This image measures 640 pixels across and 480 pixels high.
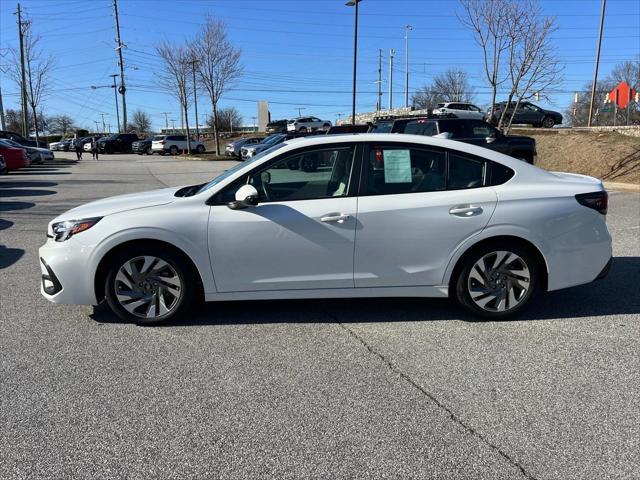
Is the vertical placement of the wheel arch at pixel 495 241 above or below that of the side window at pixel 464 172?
below

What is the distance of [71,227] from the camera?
4.29 meters

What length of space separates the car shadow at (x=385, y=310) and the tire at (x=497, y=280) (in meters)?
0.16

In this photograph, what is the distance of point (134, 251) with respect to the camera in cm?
423

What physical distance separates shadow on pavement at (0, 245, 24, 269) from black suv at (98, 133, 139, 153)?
43892mm

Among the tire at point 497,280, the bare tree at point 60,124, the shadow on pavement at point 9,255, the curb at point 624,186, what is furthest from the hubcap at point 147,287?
the bare tree at point 60,124

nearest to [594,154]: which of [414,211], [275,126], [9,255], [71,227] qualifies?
[414,211]

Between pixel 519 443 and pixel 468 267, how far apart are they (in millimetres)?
1833

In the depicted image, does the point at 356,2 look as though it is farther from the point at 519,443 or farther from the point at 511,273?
the point at 519,443

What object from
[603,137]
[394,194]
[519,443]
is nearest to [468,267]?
[394,194]

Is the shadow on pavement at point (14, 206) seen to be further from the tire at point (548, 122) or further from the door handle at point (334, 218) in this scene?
the tire at point (548, 122)

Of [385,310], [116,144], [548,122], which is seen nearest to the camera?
[385,310]

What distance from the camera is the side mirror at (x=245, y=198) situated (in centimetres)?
409

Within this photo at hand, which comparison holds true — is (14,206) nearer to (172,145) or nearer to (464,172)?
(464,172)

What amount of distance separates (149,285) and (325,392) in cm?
Answer: 185
